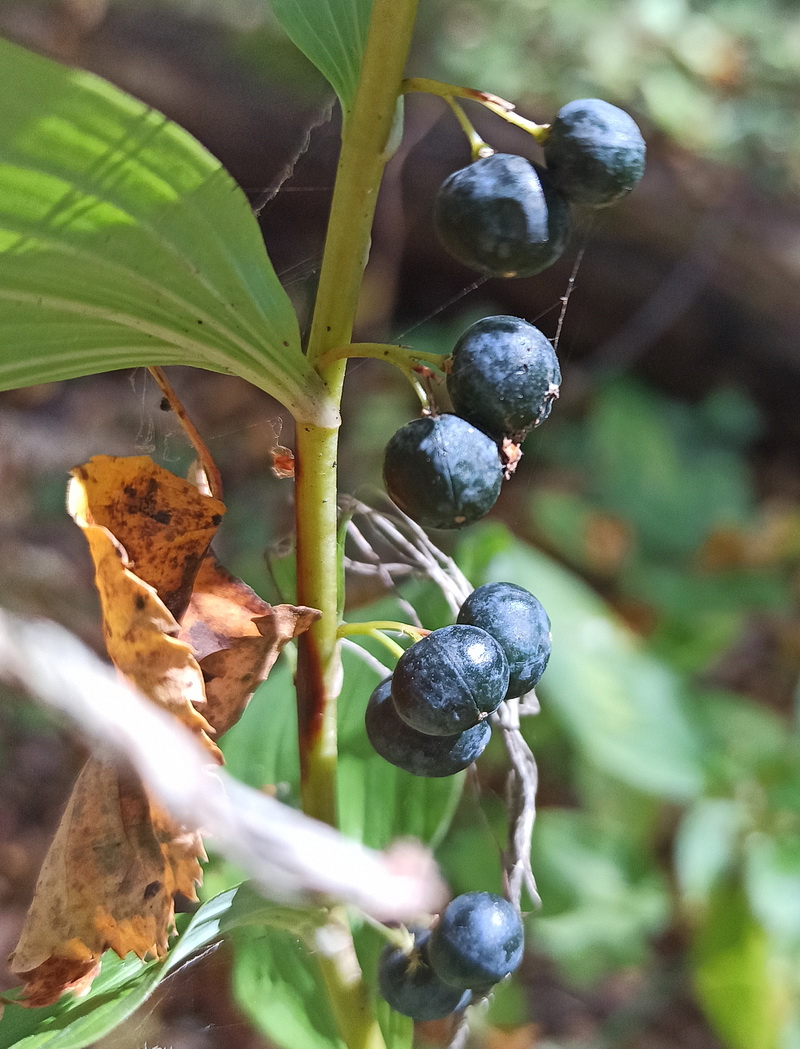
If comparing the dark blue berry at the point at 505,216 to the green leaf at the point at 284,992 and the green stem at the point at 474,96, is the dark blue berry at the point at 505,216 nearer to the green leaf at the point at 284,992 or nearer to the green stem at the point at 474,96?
the green stem at the point at 474,96

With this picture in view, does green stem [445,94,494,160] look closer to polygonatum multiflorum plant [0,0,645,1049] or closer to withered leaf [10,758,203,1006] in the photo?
polygonatum multiflorum plant [0,0,645,1049]

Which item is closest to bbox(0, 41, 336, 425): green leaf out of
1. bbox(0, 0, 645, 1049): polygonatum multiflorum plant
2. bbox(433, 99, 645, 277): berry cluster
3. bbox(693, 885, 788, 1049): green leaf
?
bbox(0, 0, 645, 1049): polygonatum multiflorum plant

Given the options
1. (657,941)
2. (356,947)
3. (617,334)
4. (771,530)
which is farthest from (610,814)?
(617,334)

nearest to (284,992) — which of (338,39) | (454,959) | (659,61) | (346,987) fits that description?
(346,987)

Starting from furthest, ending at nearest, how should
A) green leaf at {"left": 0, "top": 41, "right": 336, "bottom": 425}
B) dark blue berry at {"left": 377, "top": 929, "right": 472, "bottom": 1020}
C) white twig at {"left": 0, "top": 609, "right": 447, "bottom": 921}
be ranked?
1. dark blue berry at {"left": 377, "top": 929, "right": 472, "bottom": 1020}
2. green leaf at {"left": 0, "top": 41, "right": 336, "bottom": 425}
3. white twig at {"left": 0, "top": 609, "right": 447, "bottom": 921}

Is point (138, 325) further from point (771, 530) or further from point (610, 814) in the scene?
point (771, 530)

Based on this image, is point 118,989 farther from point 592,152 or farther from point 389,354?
point 592,152
